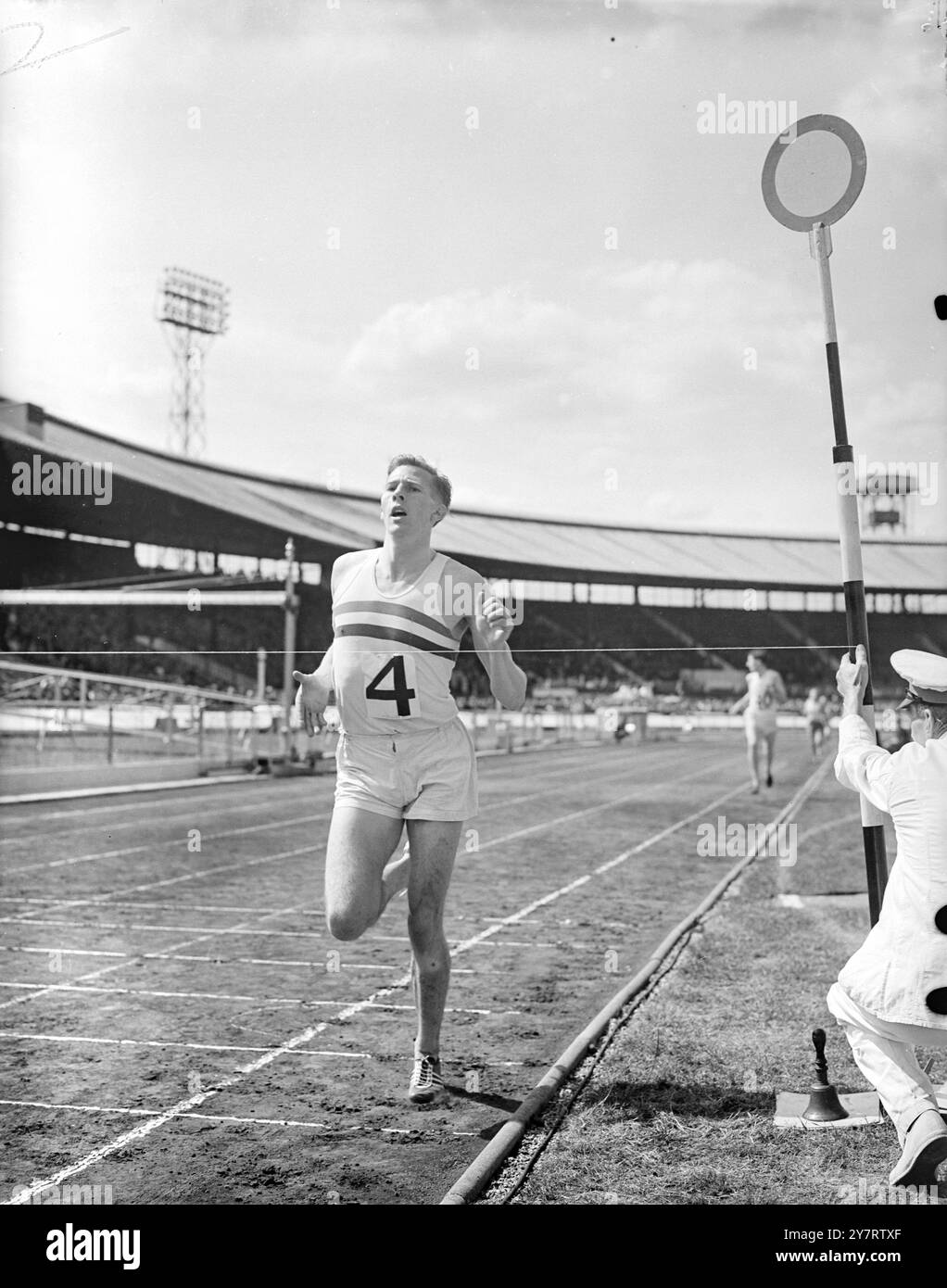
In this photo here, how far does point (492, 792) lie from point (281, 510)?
434 inches

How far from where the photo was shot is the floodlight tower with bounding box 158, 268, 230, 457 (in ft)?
16.9

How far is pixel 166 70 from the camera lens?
5016 mm

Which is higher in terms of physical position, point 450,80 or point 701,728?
point 450,80

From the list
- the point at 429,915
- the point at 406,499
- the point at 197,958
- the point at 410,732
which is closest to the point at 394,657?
the point at 410,732

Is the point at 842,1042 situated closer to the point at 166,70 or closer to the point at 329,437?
the point at 329,437

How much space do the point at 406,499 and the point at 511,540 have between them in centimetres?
165

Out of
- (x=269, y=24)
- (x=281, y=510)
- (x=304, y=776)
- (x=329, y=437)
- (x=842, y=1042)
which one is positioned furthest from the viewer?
(x=304, y=776)

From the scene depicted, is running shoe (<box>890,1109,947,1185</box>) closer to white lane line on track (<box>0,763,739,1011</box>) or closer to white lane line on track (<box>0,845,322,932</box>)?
white lane line on track (<box>0,763,739,1011</box>)

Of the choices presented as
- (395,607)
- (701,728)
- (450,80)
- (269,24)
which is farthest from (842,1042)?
(701,728)

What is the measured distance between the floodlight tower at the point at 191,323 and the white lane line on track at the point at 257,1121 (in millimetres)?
2883

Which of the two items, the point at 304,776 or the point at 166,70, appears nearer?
the point at 166,70

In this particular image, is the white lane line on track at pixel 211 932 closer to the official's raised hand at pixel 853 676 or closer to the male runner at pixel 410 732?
the male runner at pixel 410 732

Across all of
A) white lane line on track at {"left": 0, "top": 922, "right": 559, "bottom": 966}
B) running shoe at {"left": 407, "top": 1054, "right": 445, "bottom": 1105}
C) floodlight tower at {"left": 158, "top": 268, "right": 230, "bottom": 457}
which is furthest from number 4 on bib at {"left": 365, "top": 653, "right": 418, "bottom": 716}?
white lane line on track at {"left": 0, "top": 922, "right": 559, "bottom": 966}

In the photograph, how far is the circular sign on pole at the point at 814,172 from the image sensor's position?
163 inches
